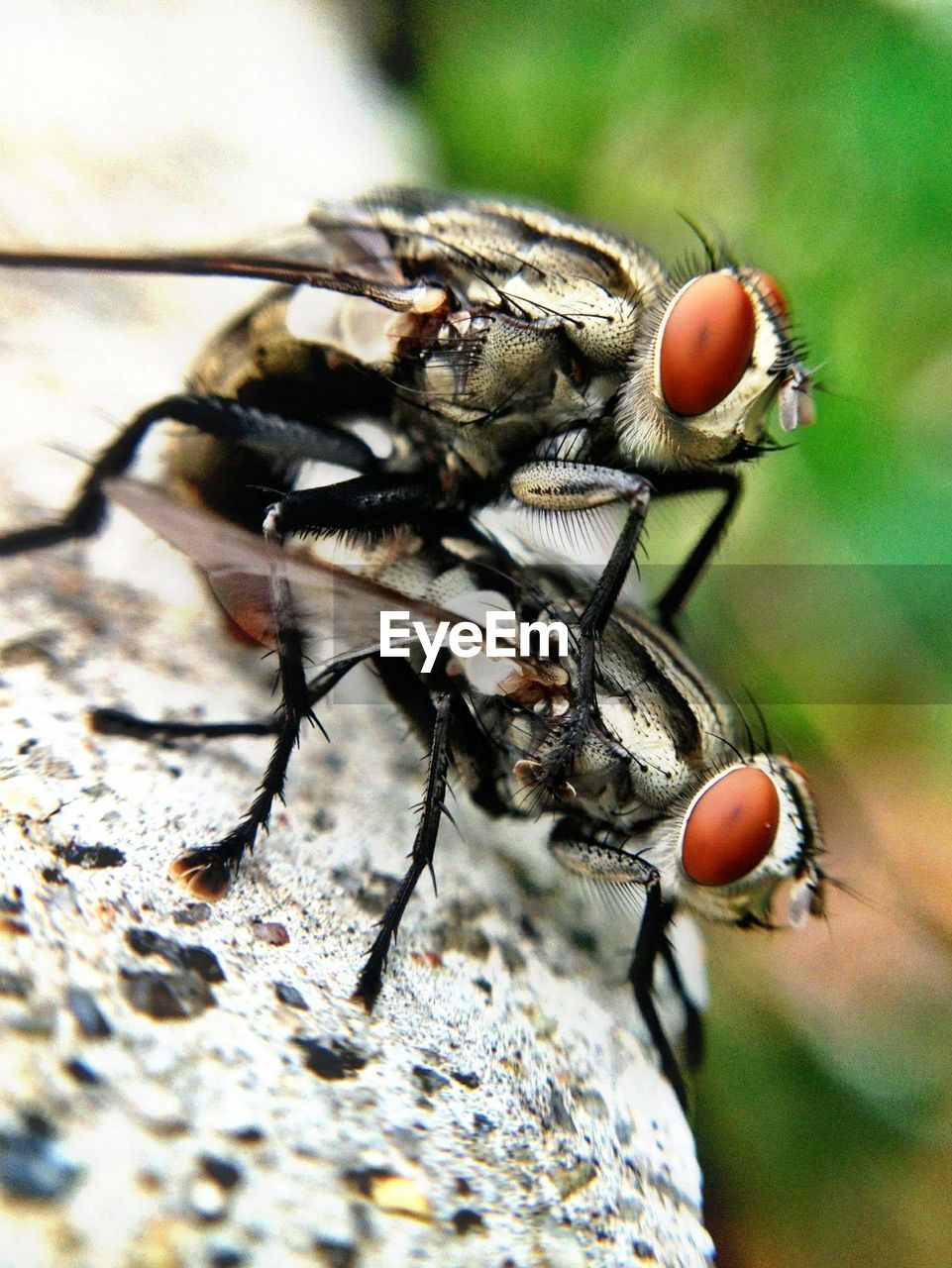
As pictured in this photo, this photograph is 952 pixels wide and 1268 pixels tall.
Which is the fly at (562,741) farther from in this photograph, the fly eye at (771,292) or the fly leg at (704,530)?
the fly eye at (771,292)

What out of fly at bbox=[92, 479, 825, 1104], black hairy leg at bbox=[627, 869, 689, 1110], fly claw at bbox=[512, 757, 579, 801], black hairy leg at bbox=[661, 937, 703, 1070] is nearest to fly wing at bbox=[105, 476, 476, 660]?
fly at bbox=[92, 479, 825, 1104]

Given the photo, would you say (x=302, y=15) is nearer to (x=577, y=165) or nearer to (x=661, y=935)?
(x=577, y=165)

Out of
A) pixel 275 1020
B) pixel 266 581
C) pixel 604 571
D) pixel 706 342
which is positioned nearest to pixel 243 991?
pixel 275 1020

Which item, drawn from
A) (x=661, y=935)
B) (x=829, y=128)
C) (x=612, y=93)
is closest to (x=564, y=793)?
(x=661, y=935)

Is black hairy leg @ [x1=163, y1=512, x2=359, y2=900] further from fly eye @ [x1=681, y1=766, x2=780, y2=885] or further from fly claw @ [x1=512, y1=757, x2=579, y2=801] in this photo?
fly eye @ [x1=681, y1=766, x2=780, y2=885]

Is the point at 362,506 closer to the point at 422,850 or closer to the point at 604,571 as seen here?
the point at 604,571
